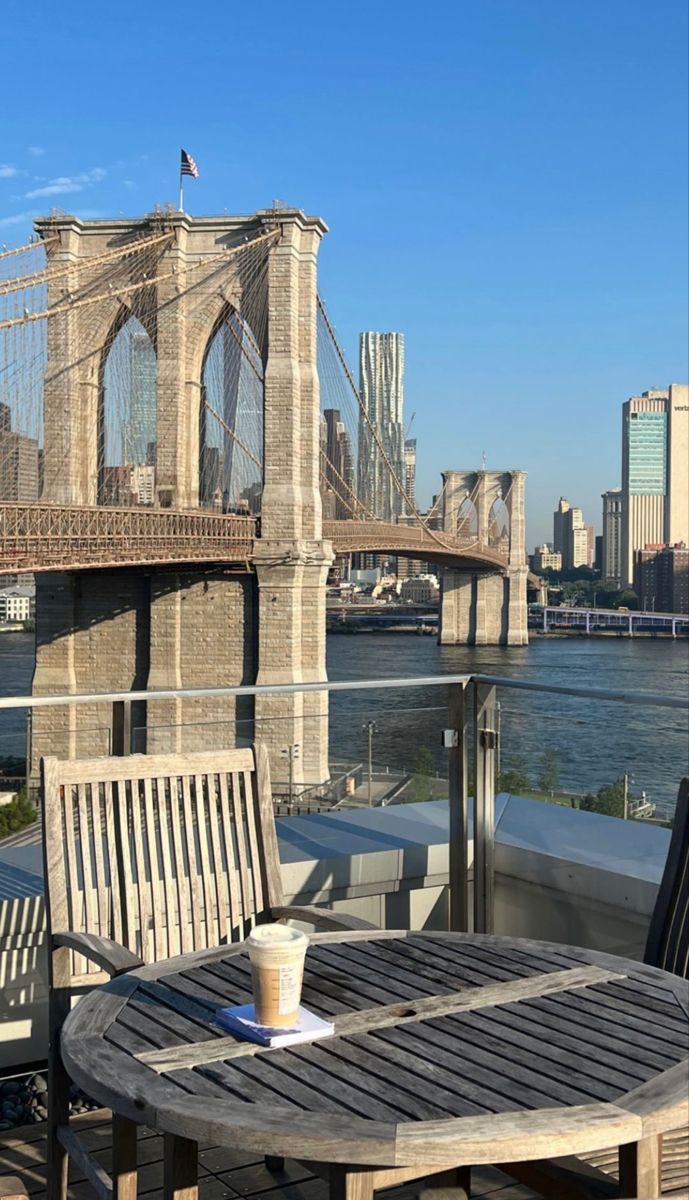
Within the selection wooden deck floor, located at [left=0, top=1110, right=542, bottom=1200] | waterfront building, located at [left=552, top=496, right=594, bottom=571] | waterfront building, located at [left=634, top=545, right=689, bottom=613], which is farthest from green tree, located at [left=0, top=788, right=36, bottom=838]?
waterfront building, located at [left=552, top=496, right=594, bottom=571]

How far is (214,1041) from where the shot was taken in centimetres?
150

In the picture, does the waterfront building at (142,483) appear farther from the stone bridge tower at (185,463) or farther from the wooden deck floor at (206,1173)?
the wooden deck floor at (206,1173)

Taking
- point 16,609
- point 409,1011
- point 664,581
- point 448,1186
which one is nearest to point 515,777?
point 409,1011

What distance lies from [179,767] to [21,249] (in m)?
22.8

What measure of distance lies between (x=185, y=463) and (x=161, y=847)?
2214 cm

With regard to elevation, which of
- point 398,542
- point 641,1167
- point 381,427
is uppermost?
point 381,427

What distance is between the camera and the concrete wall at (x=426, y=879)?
276 cm

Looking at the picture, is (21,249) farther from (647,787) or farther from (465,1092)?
(465,1092)

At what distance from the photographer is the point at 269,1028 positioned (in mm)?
1503

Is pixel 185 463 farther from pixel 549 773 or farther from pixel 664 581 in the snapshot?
pixel 664 581

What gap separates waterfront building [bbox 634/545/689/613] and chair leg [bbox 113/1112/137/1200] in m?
73.4

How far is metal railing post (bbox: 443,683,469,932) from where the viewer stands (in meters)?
3.20

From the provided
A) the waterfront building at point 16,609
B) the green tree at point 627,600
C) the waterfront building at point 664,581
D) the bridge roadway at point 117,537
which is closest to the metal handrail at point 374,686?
the bridge roadway at point 117,537

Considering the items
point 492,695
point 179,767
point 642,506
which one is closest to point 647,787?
point 492,695
